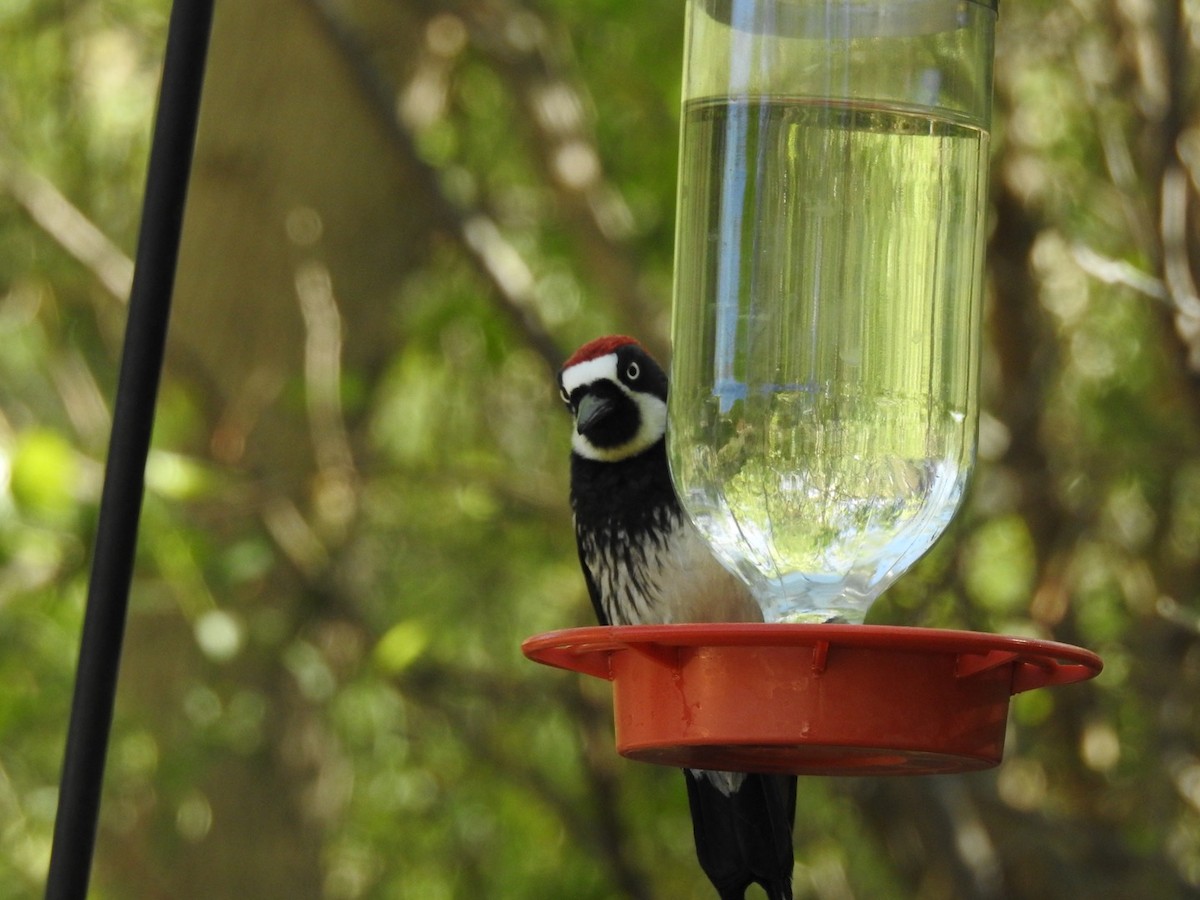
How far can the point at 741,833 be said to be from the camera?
2.57m

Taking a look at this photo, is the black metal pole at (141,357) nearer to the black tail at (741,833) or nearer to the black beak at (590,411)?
the black beak at (590,411)

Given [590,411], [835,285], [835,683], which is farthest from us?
[590,411]

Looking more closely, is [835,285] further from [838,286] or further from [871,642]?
[871,642]

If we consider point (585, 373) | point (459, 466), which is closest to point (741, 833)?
point (585, 373)

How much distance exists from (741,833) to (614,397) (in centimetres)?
69

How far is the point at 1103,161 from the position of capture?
174 inches

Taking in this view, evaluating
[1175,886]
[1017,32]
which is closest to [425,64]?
[1017,32]

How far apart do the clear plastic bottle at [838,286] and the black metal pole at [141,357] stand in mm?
755

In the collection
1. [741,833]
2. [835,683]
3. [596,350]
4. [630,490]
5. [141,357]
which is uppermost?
[596,350]

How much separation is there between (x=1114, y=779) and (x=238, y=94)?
2.92m

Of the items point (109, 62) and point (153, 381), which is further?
point (109, 62)

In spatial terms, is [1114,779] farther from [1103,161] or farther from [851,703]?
[851,703]

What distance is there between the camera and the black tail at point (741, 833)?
2.52 metres

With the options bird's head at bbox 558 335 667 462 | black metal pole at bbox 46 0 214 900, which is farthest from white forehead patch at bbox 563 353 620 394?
black metal pole at bbox 46 0 214 900
